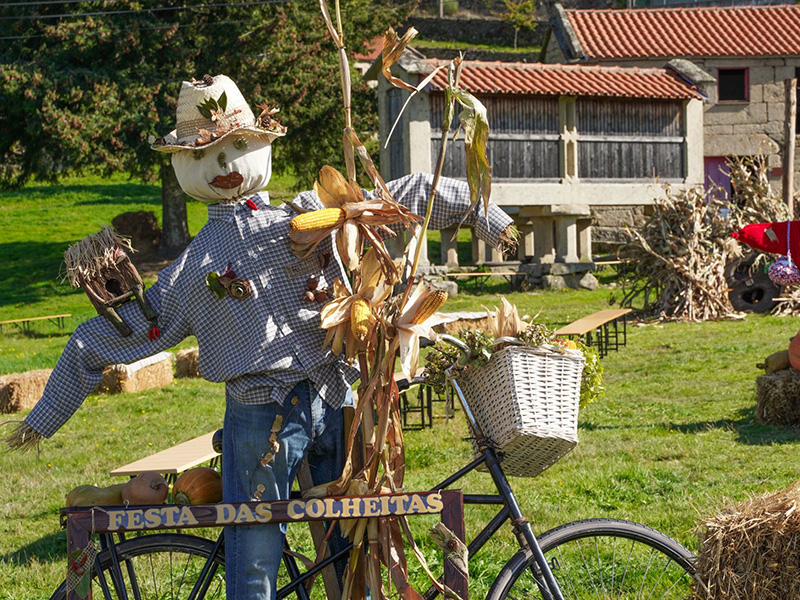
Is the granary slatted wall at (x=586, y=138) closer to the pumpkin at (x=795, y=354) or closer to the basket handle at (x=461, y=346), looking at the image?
the pumpkin at (x=795, y=354)

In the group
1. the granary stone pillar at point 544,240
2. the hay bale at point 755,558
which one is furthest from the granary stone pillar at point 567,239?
the hay bale at point 755,558

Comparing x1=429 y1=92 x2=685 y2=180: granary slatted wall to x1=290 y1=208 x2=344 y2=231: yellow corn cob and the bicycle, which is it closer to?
the bicycle

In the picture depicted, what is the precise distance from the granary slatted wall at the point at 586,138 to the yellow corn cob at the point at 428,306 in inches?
685

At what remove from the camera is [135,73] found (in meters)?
23.8

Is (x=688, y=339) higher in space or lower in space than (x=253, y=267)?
lower

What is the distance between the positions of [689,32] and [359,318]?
2709 cm

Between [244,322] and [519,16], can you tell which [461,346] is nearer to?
[244,322]

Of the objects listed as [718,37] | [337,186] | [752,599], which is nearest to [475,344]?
[337,186]

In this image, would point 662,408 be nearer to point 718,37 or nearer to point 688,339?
point 688,339

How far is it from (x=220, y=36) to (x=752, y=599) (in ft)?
72.6

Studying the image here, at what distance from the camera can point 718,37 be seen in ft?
91.2

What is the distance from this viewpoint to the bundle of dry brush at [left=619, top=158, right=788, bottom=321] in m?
16.2

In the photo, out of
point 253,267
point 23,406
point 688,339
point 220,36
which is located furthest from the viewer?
point 220,36

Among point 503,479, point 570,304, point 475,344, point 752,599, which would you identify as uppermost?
point 475,344
